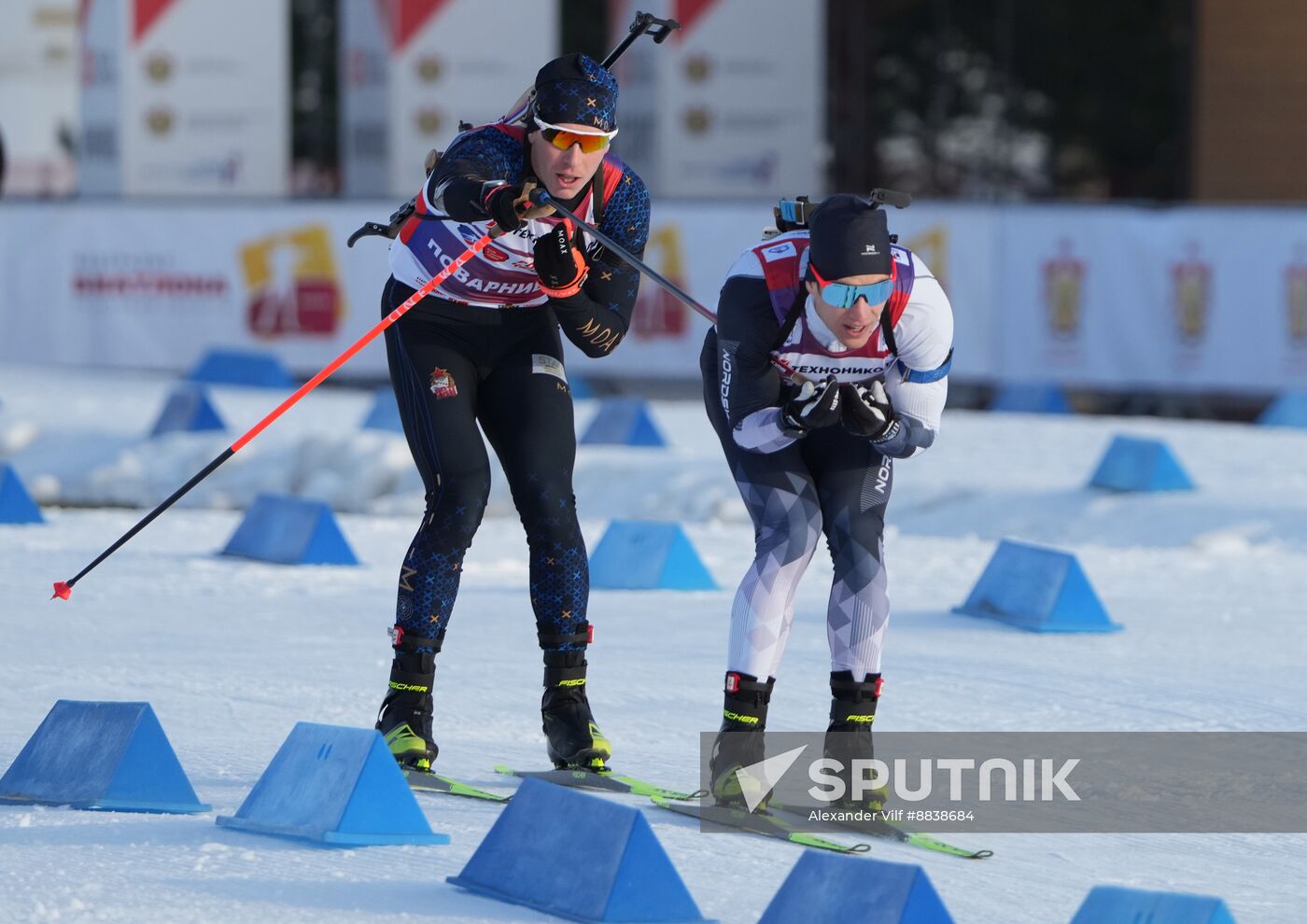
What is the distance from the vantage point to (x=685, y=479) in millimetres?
11688

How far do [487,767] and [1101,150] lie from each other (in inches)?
955

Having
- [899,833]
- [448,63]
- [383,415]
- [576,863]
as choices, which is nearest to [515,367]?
[899,833]

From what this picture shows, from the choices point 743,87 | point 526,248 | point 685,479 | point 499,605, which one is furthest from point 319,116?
point 526,248

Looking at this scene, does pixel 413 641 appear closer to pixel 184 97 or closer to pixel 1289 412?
pixel 1289 412

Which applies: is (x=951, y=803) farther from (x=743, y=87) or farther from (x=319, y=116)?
(x=319, y=116)

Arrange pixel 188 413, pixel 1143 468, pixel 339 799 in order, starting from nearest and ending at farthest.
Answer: pixel 339 799 → pixel 1143 468 → pixel 188 413

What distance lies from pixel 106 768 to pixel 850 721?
1.53m

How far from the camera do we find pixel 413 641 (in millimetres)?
5297

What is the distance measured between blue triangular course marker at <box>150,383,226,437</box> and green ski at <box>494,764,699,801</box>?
25.7 feet

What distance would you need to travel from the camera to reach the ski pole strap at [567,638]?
17.7 ft

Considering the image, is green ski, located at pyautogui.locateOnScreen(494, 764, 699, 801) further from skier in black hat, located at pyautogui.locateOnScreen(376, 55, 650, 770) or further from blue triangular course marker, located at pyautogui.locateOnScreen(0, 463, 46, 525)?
blue triangular course marker, located at pyautogui.locateOnScreen(0, 463, 46, 525)

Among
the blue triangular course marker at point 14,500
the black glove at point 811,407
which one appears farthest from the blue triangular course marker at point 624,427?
the black glove at point 811,407

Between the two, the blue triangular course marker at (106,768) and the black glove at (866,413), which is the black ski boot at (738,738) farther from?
the blue triangular course marker at (106,768)

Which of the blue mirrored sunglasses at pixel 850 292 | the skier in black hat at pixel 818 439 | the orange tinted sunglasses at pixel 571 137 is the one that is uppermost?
the orange tinted sunglasses at pixel 571 137
